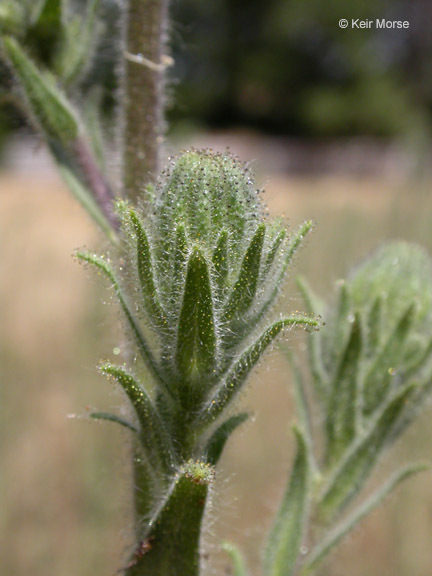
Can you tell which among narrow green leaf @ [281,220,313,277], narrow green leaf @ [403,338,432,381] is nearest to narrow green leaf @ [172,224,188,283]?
narrow green leaf @ [281,220,313,277]

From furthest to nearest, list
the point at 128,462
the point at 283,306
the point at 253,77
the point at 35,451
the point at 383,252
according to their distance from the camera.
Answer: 1. the point at 253,77
2. the point at 35,451
3. the point at 383,252
4. the point at 128,462
5. the point at 283,306

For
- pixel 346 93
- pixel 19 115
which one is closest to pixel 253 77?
pixel 346 93

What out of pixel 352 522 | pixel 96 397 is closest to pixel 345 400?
pixel 352 522

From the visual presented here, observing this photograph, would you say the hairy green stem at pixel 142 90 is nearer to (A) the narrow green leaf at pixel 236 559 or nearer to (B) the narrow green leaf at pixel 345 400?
(B) the narrow green leaf at pixel 345 400

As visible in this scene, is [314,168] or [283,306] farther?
[314,168]

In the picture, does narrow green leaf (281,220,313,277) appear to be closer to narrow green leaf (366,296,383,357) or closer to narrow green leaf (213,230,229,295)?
narrow green leaf (213,230,229,295)

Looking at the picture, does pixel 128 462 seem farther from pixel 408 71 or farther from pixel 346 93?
pixel 408 71
